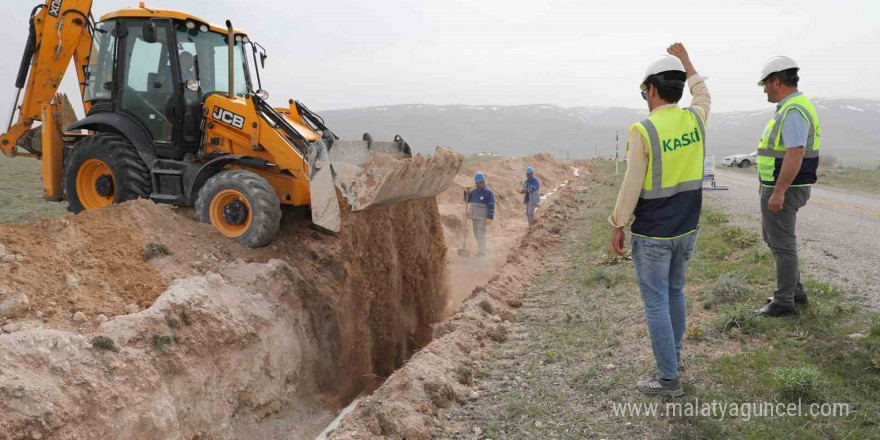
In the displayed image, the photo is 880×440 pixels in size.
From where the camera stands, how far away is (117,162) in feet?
26.1

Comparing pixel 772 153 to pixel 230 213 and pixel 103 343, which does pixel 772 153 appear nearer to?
pixel 103 343

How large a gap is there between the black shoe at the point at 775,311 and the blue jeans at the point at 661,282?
4.79 ft

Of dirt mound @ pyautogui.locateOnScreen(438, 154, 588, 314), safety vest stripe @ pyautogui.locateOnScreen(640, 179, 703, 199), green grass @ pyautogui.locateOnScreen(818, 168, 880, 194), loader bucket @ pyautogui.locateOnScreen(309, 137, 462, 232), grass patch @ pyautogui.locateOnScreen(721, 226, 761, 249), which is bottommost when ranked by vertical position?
dirt mound @ pyautogui.locateOnScreen(438, 154, 588, 314)

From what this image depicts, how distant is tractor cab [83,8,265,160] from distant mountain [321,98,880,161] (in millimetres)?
75854

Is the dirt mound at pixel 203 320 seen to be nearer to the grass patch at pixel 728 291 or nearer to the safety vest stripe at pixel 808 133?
the grass patch at pixel 728 291

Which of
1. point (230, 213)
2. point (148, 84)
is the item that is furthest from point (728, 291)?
point (148, 84)

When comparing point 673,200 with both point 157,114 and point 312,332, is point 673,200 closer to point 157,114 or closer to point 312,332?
point 312,332

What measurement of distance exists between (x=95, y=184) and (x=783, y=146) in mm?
8480

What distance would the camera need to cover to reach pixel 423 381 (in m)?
4.57

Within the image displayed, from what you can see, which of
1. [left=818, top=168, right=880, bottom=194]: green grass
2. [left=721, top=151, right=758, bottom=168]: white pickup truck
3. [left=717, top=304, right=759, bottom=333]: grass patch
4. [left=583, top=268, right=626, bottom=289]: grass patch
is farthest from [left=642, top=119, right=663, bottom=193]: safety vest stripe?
[left=721, top=151, right=758, bottom=168]: white pickup truck

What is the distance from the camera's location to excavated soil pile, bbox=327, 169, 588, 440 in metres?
4.04

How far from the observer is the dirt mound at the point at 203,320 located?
446cm

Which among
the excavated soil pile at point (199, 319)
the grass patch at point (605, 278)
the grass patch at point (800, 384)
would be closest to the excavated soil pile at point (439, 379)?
Answer: the grass patch at point (605, 278)

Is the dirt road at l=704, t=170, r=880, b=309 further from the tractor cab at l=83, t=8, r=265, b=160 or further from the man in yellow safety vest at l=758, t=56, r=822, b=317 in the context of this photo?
the tractor cab at l=83, t=8, r=265, b=160
